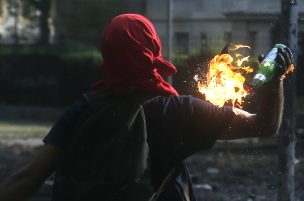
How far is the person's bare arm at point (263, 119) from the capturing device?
2.67 m

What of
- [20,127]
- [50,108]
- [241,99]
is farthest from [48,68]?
[241,99]

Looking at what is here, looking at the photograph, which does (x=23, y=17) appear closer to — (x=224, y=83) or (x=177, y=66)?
(x=177, y=66)

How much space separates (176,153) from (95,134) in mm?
294

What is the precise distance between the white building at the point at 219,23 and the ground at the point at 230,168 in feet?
4.74

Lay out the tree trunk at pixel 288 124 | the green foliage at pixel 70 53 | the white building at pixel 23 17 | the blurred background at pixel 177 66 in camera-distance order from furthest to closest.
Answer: the white building at pixel 23 17, the green foliage at pixel 70 53, the blurred background at pixel 177 66, the tree trunk at pixel 288 124

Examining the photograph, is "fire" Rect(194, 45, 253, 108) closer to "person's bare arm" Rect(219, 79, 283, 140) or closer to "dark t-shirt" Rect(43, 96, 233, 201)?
"person's bare arm" Rect(219, 79, 283, 140)

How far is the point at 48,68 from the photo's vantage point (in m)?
19.9

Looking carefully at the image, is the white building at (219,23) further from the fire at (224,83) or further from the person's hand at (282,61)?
the person's hand at (282,61)

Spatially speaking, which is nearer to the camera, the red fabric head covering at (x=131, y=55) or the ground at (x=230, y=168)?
the red fabric head covering at (x=131, y=55)

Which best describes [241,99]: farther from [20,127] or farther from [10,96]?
[10,96]

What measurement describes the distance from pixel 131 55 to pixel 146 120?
0.77ft

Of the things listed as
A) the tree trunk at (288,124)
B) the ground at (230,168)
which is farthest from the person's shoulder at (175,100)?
the ground at (230,168)

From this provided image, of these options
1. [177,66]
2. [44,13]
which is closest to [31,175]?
[177,66]

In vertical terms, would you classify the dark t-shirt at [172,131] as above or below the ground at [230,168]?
above
